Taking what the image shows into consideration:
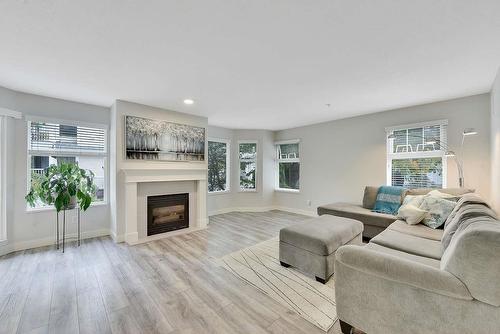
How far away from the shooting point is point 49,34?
70.2 inches

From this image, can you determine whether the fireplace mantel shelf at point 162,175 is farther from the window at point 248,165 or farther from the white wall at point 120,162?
the window at point 248,165

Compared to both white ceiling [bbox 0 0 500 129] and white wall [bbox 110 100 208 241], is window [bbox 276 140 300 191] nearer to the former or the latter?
white ceiling [bbox 0 0 500 129]

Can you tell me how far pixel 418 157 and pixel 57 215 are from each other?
6.07m

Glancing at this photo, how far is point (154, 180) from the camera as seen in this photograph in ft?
12.2

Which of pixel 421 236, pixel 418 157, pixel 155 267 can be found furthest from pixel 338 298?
pixel 418 157

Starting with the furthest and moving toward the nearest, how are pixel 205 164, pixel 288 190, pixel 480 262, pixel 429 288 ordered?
1. pixel 288 190
2. pixel 205 164
3. pixel 429 288
4. pixel 480 262

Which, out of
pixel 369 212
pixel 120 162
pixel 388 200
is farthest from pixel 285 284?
pixel 120 162

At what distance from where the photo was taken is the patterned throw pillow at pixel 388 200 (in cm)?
357

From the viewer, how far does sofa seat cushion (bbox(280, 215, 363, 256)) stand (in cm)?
236

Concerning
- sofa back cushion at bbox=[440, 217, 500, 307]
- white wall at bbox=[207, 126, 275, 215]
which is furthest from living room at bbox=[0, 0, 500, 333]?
white wall at bbox=[207, 126, 275, 215]

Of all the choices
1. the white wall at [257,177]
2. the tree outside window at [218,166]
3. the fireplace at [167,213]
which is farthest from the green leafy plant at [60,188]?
the white wall at [257,177]

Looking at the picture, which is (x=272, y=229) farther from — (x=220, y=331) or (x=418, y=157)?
(x=418, y=157)

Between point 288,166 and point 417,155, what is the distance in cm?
301

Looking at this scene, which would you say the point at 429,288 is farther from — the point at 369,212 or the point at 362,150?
the point at 362,150
